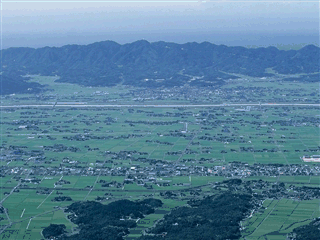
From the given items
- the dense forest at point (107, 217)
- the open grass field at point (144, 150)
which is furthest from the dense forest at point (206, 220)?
the dense forest at point (107, 217)

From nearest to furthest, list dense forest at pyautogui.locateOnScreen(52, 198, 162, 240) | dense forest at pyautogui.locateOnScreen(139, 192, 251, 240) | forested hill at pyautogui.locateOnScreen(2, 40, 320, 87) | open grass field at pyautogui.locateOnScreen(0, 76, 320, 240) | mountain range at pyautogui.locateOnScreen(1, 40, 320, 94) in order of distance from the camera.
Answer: dense forest at pyautogui.locateOnScreen(139, 192, 251, 240) → dense forest at pyautogui.locateOnScreen(52, 198, 162, 240) → open grass field at pyautogui.locateOnScreen(0, 76, 320, 240) → mountain range at pyautogui.locateOnScreen(1, 40, 320, 94) → forested hill at pyautogui.locateOnScreen(2, 40, 320, 87)

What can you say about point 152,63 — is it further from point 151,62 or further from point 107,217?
point 107,217

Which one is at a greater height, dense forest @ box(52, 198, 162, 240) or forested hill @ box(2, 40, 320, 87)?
forested hill @ box(2, 40, 320, 87)

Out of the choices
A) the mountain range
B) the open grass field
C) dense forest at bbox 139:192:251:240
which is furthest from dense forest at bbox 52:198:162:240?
the mountain range

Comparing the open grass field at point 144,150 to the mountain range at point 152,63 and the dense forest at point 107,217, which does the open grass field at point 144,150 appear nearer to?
the dense forest at point 107,217

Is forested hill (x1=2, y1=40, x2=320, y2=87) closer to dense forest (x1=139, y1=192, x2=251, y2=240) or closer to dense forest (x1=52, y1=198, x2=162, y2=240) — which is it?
dense forest (x1=52, y1=198, x2=162, y2=240)

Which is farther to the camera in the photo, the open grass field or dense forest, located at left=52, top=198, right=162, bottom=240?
the open grass field

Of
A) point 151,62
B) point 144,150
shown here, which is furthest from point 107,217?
point 151,62
